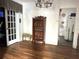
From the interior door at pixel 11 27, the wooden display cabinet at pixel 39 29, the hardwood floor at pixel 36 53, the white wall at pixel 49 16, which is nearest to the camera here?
the hardwood floor at pixel 36 53

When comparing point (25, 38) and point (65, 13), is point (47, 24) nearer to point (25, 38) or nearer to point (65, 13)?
point (25, 38)

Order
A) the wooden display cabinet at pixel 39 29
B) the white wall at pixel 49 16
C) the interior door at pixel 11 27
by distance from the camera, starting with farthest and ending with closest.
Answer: the wooden display cabinet at pixel 39 29 → the interior door at pixel 11 27 → the white wall at pixel 49 16

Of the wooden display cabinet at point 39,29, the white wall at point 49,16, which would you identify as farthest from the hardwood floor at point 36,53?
the wooden display cabinet at point 39,29

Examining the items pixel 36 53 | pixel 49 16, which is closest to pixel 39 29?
pixel 49 16

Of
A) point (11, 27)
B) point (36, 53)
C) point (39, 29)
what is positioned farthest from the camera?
point (39, 29)

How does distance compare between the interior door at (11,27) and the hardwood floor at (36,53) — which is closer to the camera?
the hardwood floor at (36,53)

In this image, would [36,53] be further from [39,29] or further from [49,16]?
[49,16]

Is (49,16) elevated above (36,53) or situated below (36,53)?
above

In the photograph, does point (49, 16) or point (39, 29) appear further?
point (39, 29)

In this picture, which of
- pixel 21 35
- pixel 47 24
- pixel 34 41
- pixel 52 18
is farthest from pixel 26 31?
pixel 52 18

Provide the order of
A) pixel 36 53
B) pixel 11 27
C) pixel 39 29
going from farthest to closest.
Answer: pixel 39 29 → pixel 11 27 → pixel 36 53

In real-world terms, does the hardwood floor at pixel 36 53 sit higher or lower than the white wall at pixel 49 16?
lower

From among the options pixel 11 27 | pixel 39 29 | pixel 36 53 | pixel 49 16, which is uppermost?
pixel 49 16

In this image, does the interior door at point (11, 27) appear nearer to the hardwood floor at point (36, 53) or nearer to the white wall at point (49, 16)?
the white wall at point (49, 16)
